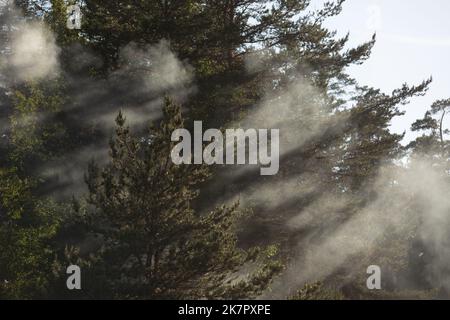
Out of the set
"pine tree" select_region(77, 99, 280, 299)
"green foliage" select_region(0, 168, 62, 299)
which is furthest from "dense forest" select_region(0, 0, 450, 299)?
"pine tree" select_region(77, 99, 280, 299)

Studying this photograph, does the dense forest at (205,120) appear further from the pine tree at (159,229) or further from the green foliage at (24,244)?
the pine tree at (159,229)

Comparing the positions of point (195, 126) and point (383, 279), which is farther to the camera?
point (383, 279)

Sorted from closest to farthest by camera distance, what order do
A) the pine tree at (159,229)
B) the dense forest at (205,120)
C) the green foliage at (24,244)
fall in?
the pine tree at (159,229)
the green foliage at (24,244)
the dense forest at (205,120)

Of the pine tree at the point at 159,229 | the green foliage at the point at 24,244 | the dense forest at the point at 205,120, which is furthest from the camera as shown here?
the dense forest at the point at 205,120

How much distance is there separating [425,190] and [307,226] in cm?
1872

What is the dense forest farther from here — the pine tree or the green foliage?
the pine tree

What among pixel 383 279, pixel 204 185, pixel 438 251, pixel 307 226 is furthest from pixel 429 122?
pixel 204 185

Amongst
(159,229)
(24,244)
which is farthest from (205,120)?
(24,244)

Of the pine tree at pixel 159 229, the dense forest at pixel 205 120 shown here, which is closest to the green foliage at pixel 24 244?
the dense forest at pixel 205 120

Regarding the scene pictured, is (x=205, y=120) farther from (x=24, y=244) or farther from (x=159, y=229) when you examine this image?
(x=24, y=244)

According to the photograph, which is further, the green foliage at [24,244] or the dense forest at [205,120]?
the dense forest at [205,120]

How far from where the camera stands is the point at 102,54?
13.3 metres
